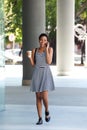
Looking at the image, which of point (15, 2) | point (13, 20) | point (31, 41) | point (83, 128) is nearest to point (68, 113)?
point (83, 128)

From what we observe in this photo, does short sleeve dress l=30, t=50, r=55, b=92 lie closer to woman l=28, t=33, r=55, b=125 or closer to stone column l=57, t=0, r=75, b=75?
woman l=28, t=33, r=55, b=125

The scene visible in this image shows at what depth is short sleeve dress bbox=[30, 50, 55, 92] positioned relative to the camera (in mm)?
10172

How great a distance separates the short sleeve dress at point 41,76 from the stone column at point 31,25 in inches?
419

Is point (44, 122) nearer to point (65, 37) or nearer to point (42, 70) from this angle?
point (42, 70)

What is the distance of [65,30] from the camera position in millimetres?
26984

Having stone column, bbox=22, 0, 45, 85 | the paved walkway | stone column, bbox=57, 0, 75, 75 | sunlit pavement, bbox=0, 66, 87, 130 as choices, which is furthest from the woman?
stone column, bbox=57, 0, 75, 75

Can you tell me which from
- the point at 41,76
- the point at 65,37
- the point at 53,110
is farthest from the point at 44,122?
the point at 65,37

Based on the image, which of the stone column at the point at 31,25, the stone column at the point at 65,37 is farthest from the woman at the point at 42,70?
the stone column at the point at 65,37

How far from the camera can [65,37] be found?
2700 cm

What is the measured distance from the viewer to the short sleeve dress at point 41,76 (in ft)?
33.4

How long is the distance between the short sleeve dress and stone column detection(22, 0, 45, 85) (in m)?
10.6

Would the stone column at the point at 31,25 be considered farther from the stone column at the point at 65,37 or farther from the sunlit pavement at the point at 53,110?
the stone column at the point at 65,37

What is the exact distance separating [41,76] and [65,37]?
16.9m

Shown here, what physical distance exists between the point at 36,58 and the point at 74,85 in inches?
455
